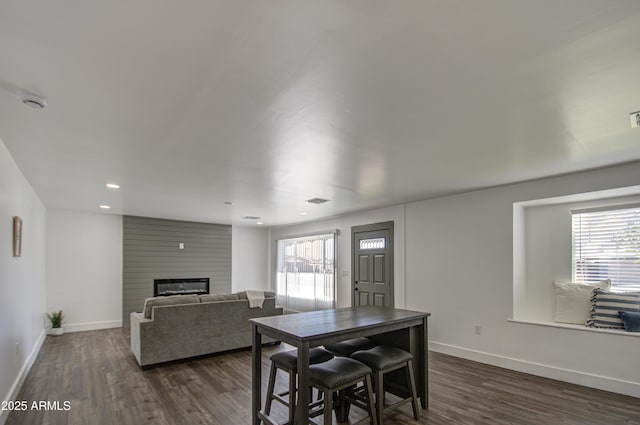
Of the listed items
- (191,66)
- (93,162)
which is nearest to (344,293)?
(93,162)

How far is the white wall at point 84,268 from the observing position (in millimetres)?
6617

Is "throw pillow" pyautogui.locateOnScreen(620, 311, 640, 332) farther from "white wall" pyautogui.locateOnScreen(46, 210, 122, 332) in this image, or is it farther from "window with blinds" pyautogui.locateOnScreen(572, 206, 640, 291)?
"white wall" pyautogui.locateOnScreen(46, 210, 122, 332)

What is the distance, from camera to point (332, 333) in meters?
2.53

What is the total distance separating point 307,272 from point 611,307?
5.72 m

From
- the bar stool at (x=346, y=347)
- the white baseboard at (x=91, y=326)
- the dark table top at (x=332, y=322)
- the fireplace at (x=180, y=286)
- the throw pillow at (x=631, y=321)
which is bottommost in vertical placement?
the white baseboard at (x=91, y=326)

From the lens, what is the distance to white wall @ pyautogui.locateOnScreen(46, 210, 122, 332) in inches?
261

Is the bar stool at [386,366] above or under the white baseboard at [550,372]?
above

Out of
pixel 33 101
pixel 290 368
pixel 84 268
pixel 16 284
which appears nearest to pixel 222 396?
pixel 290 368

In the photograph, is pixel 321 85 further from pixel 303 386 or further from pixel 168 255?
pixel 168 255

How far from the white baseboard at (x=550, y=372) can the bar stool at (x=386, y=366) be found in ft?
6.32

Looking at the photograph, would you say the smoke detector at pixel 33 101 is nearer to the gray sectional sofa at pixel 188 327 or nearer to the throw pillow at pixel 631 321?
the gray sectional sofa at pixel 188 327

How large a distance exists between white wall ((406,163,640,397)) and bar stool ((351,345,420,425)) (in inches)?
77.4

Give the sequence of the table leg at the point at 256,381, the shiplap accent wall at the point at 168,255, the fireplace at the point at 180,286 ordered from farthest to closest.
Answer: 1. the fireplace at the point at 180,286
2. the shiplap accent wall at the point at 168,255
3. the table leg at the point at 256,381

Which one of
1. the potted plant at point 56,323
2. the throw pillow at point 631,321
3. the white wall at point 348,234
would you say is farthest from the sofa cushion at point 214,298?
the throw pillow at point 631,321
